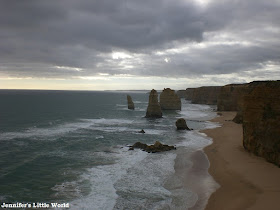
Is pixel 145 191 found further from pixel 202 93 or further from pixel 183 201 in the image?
pixel 202 93

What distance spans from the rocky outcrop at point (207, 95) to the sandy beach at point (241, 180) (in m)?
88.1

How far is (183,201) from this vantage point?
55.6 ft

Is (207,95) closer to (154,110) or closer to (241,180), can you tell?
(154,110)

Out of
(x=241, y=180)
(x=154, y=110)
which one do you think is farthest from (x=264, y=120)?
(x=154, y=110)

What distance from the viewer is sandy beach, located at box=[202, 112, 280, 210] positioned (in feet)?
51.8

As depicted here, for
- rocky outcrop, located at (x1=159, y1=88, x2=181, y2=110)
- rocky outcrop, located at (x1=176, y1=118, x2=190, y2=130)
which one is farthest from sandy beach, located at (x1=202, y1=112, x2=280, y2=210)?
rocky outcrop, located at (x1=159, y1=88, x2=181, y2=110)

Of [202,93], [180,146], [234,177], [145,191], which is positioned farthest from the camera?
[202,93]

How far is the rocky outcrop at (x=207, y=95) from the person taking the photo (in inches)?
4528

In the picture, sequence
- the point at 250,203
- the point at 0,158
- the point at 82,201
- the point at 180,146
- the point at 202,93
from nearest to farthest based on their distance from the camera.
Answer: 1. the point at 250,203
2. the point at 82,201
3. the point at 0,158
4. the point at 180,146
5. the point at 202,93

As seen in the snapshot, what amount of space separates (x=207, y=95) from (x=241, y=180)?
106m

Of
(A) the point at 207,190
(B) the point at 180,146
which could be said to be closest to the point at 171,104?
(B) the point at 180,146

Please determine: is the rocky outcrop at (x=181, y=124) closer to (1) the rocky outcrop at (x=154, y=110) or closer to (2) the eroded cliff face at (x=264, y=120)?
(1) the rocky outcrop at (x=154, y=110)

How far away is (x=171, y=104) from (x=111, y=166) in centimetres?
6442

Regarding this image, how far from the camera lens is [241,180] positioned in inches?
784
